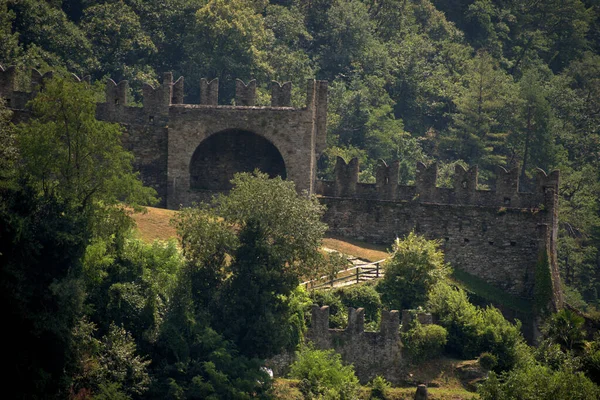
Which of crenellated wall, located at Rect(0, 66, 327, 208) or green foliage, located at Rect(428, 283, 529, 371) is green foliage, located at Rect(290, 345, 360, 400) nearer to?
green foliage, located at Rect(428, 283, 529, 371)

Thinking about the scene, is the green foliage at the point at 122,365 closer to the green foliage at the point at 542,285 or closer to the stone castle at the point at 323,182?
the stone castle at the point at 323,182

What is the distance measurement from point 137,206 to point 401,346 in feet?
38.2

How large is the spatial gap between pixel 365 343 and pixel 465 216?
11.7m

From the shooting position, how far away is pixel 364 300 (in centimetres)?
7725

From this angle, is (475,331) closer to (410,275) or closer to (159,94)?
(410,275)

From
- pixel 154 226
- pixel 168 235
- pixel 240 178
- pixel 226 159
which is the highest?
pixel 226 159

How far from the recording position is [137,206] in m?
72.2

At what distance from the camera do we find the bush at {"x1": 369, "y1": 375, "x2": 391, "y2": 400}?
7238 cm

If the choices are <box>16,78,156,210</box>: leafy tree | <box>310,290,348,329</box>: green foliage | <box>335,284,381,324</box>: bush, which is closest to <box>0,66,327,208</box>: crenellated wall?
<box>335,284,381,324</box>: bush

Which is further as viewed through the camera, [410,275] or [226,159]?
[226,159]

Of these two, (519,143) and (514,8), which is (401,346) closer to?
(519,143)

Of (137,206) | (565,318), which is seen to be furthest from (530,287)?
(137,206)

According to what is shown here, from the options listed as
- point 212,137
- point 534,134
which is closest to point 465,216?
point 212,137

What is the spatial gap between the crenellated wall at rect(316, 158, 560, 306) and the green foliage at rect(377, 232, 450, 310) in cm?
577
